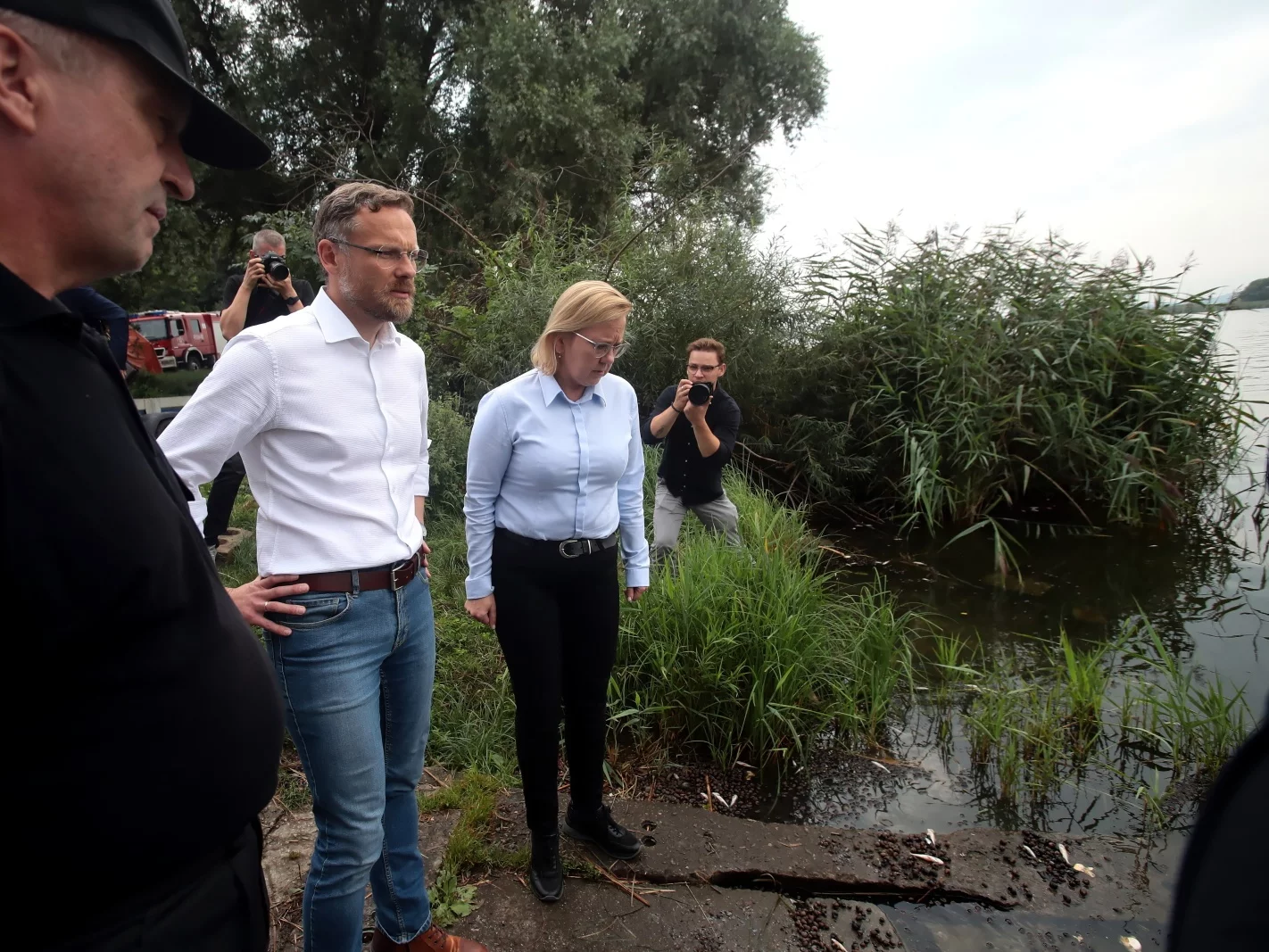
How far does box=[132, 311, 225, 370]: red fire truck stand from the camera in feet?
65.9

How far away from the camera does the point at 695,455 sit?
16.6ft

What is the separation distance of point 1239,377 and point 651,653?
7276 millimetres

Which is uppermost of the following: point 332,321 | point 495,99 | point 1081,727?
point 495,99

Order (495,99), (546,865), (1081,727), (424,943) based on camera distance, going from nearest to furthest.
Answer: (424,943)
(546,865)
(1081,727)
(495,99)

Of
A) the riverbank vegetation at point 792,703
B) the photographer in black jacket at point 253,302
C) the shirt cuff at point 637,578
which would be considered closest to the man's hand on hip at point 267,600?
the shirt cuff at point 637,578

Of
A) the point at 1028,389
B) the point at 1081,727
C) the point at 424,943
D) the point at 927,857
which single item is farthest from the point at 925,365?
the point at 424,943

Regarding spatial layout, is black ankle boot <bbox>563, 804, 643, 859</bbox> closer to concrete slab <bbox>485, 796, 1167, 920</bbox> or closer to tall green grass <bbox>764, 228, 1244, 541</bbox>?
concrete slab <bbox>485, 796, 1167, 920</bbox>

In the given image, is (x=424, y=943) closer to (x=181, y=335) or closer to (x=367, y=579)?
(x=367, y=579)

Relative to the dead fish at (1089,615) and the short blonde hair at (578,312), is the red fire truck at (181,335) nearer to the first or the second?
the dead fish at (1089,615)

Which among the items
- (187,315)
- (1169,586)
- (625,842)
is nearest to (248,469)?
(625,842)

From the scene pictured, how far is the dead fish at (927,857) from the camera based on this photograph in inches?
114

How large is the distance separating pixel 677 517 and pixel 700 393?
2.97 ft

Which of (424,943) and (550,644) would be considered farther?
(550,644)

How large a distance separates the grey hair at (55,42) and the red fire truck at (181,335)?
848 inches
